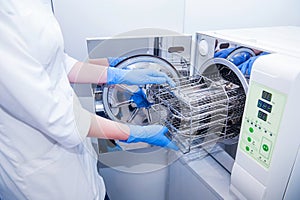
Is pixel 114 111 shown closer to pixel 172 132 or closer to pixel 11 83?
pixel 172 132

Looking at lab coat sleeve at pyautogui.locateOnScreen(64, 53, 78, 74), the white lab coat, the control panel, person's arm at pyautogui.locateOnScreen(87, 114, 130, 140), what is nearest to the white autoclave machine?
the control panel

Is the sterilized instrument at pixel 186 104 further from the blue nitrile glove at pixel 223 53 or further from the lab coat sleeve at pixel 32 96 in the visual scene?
the lab coat sleeve at pixel 32 96

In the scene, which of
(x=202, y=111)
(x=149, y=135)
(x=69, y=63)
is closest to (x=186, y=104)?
(x=202, y=111)

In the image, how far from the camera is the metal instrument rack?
1.20 metres

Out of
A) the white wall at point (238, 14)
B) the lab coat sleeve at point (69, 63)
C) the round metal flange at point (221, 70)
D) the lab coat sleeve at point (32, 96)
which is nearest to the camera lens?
the lab coat sleeve at point (32, 96)

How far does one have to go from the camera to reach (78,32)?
135 centimetres

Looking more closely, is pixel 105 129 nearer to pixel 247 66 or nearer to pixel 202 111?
pixel 202 111

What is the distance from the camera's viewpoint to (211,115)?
1239 millimetres

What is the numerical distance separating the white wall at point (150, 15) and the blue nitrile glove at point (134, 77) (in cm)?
23

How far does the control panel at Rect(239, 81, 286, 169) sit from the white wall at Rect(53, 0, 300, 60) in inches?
31.0

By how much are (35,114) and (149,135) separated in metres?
0.58

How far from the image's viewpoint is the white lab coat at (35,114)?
0.75 m

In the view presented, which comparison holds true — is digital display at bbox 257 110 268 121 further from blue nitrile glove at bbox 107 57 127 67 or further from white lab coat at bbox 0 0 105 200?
blue nitrile glove at bbox 107 57 127 67

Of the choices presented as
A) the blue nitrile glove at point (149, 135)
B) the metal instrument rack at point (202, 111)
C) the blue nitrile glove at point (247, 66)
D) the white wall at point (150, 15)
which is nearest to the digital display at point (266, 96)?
the blue nitrile glove at point (247, 66)
